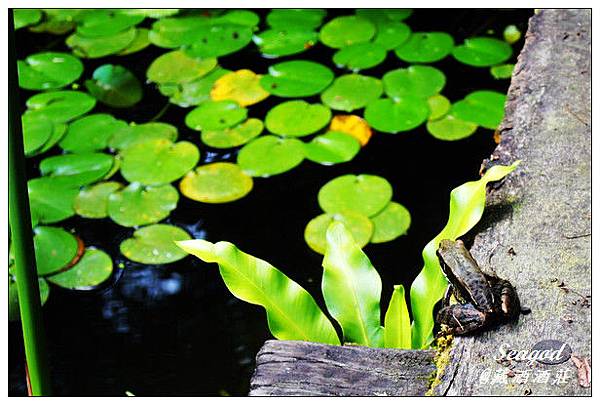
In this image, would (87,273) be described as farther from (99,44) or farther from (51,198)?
(99,44)

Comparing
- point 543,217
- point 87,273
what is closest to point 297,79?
point 87,273

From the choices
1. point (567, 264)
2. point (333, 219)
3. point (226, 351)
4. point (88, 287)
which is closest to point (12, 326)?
point (88, 287)

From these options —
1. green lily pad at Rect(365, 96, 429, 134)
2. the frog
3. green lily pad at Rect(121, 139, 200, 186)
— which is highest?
the frog

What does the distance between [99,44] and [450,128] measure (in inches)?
61.2

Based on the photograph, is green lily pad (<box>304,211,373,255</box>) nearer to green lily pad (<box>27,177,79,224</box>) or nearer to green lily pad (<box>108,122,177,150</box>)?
green lily pad (<box>108,122,177,150</box>)

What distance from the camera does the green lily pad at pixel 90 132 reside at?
2.67 m

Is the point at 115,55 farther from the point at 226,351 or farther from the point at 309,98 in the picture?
the point at 226,351

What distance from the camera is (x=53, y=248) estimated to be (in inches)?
91.0

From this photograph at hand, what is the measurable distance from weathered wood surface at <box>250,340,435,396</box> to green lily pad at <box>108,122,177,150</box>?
1538 mm

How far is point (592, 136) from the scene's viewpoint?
5.71ft

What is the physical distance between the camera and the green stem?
3.11 feet

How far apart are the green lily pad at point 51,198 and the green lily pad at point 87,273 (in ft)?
0.60

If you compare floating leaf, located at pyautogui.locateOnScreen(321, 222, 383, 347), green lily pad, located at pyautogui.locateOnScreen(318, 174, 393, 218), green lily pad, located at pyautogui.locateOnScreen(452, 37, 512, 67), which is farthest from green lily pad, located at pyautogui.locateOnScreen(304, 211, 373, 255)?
green lily pad, located at pyautogui.locateOnScreen(452, 37, 512, 67)

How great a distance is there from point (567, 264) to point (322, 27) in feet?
6.61
